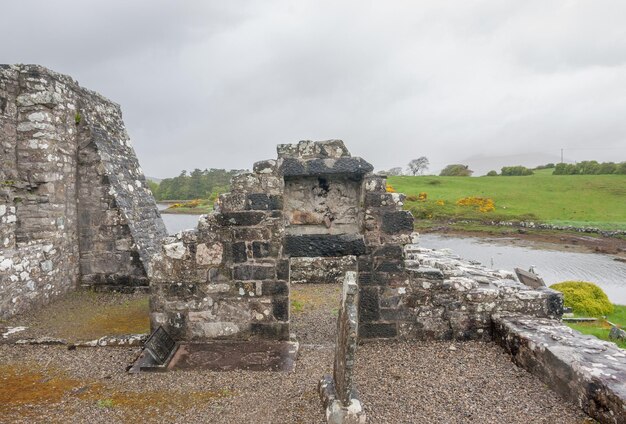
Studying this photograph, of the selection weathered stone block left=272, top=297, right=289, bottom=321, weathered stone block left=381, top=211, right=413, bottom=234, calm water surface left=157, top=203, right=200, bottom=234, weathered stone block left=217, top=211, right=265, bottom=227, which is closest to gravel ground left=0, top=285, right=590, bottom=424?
weathered stone block left=272, top=297, right=289, bottom=321

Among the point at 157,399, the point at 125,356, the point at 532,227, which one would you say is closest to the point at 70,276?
the point at 125,356

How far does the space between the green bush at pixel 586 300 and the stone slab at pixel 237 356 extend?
36.2 ft

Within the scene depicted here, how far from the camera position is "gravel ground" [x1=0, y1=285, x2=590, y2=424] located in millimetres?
4465

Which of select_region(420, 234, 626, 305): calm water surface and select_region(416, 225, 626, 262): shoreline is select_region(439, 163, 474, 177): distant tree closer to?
select_region(416, 225, 626, 262): shoreline

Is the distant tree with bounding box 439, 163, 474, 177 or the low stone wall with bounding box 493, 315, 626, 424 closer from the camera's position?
the low stone wall with bounding box 493, 315, 626, 424

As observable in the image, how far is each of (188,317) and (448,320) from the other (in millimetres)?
4060

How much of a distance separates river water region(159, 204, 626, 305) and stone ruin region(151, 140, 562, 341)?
1084cm

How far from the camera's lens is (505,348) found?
6000mm

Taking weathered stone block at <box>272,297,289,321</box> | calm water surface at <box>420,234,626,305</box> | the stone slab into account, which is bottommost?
calm water surface at <box>420,234,626,305</box>

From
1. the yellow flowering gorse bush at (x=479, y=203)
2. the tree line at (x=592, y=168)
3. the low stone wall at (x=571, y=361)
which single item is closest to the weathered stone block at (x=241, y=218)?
the low stone wall at (x=571, y=361)

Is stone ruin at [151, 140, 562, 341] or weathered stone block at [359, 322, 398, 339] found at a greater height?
stone ruin at [151, 140, 562, 341]

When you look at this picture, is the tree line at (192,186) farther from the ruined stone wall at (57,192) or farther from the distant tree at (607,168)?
the distant tree at (607,168)

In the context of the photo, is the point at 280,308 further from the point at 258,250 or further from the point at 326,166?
the point at 326,166

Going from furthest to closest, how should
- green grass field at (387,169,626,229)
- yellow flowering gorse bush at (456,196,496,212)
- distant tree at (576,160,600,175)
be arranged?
distant tree at (576,160,600,175), yellow flowering gorse bush at (456,196,496,212), green grass field at (387,169,626,229)
